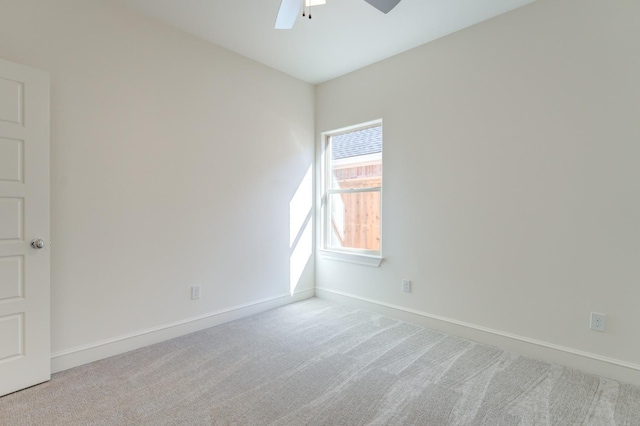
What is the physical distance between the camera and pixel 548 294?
2.36m

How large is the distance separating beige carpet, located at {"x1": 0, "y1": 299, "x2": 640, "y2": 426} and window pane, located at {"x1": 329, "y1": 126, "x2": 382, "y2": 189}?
5.75 ft

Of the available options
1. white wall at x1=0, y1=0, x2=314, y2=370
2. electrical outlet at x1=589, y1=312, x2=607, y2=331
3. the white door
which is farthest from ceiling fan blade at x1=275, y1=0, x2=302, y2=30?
electrical outlet at x1=589, y1=312, x2=607, y2=331

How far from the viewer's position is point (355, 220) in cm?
374

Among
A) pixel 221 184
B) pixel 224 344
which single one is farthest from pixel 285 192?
pixel 224 344

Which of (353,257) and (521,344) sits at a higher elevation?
(353,257)

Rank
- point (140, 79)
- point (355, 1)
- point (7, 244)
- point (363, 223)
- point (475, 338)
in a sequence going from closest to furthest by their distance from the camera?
1. point (7, 244)
2. point (355, 1)
3. point (140, 79)
4. point (475, 338)
5. point (363, 223)

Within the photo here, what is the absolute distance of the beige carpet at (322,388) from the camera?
172 cm

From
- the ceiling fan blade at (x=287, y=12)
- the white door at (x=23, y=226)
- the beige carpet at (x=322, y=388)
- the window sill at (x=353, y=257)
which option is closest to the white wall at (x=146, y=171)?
the white door at (x=23, y=226)

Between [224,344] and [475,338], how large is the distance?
216 cm

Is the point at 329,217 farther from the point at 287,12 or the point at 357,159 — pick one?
the point at 287,12

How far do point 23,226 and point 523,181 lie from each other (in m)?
3.54

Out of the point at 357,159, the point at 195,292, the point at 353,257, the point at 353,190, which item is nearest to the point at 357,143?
the point at 357,159

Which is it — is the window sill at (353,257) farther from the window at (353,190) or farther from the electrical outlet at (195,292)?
the electrical outlet at (195,292)

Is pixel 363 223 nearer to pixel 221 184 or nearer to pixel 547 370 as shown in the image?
pixel 221 184
